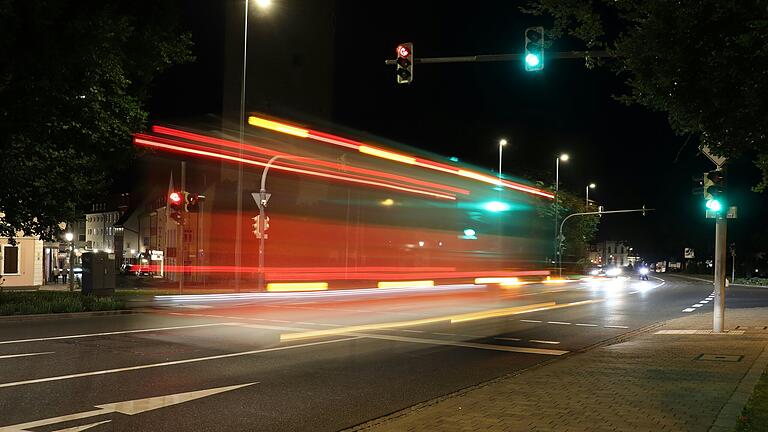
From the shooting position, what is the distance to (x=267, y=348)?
12477 millimetres

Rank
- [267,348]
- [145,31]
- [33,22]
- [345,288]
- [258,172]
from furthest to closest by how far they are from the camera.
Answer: [258,172]
[345,288]
[145,31]
[33,22]
[267,348]

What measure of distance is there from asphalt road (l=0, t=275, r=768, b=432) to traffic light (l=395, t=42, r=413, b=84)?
5.49m

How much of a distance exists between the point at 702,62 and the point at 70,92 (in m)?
16.0

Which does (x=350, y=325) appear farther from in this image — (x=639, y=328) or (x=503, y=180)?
(x=503, y=180)

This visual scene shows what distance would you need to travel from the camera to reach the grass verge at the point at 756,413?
608cm

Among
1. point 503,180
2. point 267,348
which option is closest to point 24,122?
point 267,348

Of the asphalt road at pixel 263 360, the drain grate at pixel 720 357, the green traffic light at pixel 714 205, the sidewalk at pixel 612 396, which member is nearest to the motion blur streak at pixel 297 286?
the asphalt road at pixel 263 360

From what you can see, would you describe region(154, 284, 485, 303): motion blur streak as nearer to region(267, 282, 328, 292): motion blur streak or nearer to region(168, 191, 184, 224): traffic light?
region(267, 282, 328, 292): motion blur streak

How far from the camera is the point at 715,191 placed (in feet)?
48.0

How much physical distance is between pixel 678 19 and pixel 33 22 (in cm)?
1341

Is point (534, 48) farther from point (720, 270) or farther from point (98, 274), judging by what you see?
point (98, 274)

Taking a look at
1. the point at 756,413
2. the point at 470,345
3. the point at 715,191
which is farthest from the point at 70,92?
the point at 756,413

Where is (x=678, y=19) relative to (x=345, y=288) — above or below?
above

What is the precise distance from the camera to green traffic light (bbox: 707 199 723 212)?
14664 millimetres
